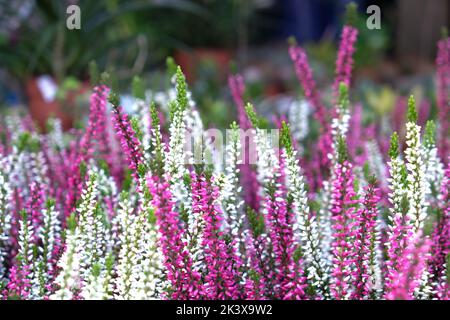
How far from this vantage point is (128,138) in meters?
1.61

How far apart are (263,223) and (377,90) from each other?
347 centimetres

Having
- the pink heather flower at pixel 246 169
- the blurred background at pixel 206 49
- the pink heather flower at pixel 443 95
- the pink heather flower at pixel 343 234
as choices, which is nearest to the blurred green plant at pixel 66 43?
the blurred background at pixel 206 49

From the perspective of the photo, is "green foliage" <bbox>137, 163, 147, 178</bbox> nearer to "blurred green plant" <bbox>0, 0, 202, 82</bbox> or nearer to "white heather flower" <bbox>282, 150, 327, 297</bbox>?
"white heather flower" <bbox>282, 150, 327, 297</bbox>

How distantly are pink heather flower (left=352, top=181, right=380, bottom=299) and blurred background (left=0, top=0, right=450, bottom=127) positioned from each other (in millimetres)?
1080

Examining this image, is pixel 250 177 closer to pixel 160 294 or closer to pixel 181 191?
pixel 181 191

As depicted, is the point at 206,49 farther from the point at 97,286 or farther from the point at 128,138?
the point at 97,286

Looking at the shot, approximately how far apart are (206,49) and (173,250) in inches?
242

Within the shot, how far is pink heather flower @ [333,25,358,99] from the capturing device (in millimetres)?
2152

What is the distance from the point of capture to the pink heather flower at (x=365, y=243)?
1519 millimetres

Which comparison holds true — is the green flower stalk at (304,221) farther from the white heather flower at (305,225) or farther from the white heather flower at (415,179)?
the white heather flower at (415,179)

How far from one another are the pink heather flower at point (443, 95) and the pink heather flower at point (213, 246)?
1.12m

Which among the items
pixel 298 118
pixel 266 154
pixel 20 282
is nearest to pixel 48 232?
pixel 20 282

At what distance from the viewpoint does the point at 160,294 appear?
62.1 inches
